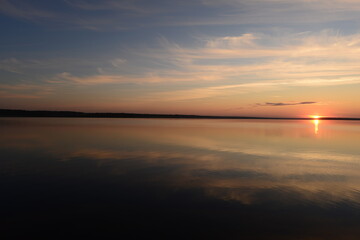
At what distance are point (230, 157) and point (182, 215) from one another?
862cm

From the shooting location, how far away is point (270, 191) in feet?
27.1

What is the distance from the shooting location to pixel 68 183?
28.3 feet

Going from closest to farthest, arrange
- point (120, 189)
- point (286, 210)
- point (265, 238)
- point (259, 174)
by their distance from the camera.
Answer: point (265, 238) → point (286, 210) → point (120, 189) → point (259, 174)

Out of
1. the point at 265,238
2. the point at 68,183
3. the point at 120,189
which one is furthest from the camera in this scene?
the point at 68,183

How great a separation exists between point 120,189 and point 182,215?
8.63ft

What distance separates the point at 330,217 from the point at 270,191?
83.1 inches

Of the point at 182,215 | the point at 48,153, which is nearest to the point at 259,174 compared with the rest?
the point at 182,215

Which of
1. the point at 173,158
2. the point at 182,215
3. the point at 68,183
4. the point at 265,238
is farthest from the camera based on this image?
the point at 173,158

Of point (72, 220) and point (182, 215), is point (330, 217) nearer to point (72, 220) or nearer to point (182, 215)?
point (182, 215)

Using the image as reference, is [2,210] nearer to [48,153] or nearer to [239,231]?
Answer: [239,231]

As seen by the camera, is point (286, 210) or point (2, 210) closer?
point (2, 210)

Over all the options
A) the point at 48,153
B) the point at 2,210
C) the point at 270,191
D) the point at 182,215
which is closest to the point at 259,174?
the point at 270,191

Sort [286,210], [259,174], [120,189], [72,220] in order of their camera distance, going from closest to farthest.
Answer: [72,220], [286,210], [120,189], [259,174]

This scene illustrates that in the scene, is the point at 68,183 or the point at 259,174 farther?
the point at 259,174
